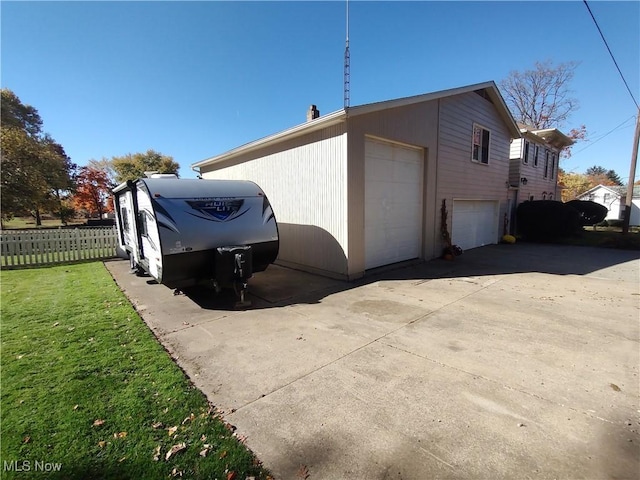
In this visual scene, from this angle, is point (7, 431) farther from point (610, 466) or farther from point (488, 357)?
point (488, 357)

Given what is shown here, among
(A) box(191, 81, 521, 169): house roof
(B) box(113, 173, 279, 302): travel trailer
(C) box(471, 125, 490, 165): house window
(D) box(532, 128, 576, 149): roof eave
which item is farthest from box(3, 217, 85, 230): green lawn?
(D) box(532, 128, 576, 149): roof eave

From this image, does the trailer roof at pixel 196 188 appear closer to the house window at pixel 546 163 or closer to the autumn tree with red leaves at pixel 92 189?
the house window at pixel 546 163

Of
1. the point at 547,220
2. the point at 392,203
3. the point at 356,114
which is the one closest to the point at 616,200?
the point at 547,220

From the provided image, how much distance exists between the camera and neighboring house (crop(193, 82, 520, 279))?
733cm

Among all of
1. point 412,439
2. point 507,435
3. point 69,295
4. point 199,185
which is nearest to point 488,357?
point 507,435

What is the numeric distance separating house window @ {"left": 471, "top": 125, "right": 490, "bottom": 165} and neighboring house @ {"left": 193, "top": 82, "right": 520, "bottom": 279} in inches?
1.6

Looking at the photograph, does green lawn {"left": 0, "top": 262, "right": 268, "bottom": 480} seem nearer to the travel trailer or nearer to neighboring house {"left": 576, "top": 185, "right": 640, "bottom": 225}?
the travel trailer

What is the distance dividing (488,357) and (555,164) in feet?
77.3

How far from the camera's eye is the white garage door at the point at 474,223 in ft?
37.8

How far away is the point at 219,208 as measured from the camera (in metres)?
6.14

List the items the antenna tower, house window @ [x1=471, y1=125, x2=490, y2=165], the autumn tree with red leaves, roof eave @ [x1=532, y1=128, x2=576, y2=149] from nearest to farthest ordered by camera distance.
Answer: the antenna tower, house window @ [x1=471, y1=125, x2=490, y2=165], roof eave @ [x1=532, y1=128, x2=576, y2=149], the autumn tree with red leaves

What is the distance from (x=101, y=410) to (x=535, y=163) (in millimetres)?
22486

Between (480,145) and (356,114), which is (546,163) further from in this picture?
(356,114)

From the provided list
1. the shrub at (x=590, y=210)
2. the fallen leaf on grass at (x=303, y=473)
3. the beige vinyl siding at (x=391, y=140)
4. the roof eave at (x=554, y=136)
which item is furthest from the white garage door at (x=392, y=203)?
the shrub at (x=590, y=210)
